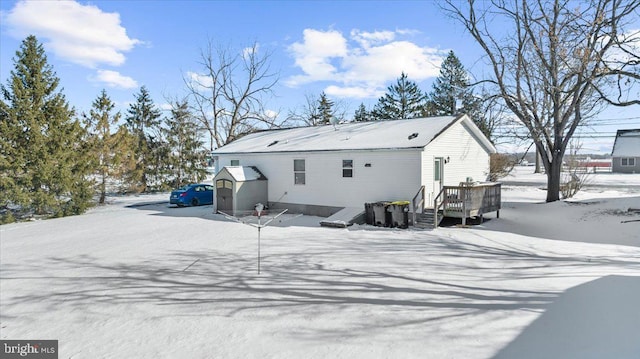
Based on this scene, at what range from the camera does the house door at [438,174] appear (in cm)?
1547

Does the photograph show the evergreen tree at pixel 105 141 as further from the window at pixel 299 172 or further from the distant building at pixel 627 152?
the distant building at pixel 627 152

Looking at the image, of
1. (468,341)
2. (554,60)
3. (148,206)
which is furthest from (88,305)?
(554,60)

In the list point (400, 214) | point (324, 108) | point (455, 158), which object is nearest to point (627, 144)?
point (324, 108)

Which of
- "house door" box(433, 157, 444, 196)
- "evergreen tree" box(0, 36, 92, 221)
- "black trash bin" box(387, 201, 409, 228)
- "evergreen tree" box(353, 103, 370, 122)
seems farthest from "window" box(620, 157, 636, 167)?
"evergreen tree" box(0, 36, 92, 221)

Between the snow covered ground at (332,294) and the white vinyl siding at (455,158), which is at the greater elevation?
the white vinyl siding at (455,158)

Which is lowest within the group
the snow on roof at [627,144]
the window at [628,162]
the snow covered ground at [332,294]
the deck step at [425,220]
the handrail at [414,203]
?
the snow covered ground at [332,294]

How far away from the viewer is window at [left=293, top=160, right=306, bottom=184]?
17.5m

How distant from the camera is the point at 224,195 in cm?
1795

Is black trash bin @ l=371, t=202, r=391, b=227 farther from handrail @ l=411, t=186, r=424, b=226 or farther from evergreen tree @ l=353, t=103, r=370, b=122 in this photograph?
evergreen tree @ l=353, t=103, r=370, b=122

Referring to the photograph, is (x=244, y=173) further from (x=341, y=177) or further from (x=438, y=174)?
(x=438, y=174)

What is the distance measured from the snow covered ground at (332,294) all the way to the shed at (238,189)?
4.83 m

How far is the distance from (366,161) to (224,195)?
23.6 feet

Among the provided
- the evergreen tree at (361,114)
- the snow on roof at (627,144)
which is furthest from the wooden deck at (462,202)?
the snow on roof at (627,144)

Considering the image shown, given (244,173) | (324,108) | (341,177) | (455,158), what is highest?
(324,108)
